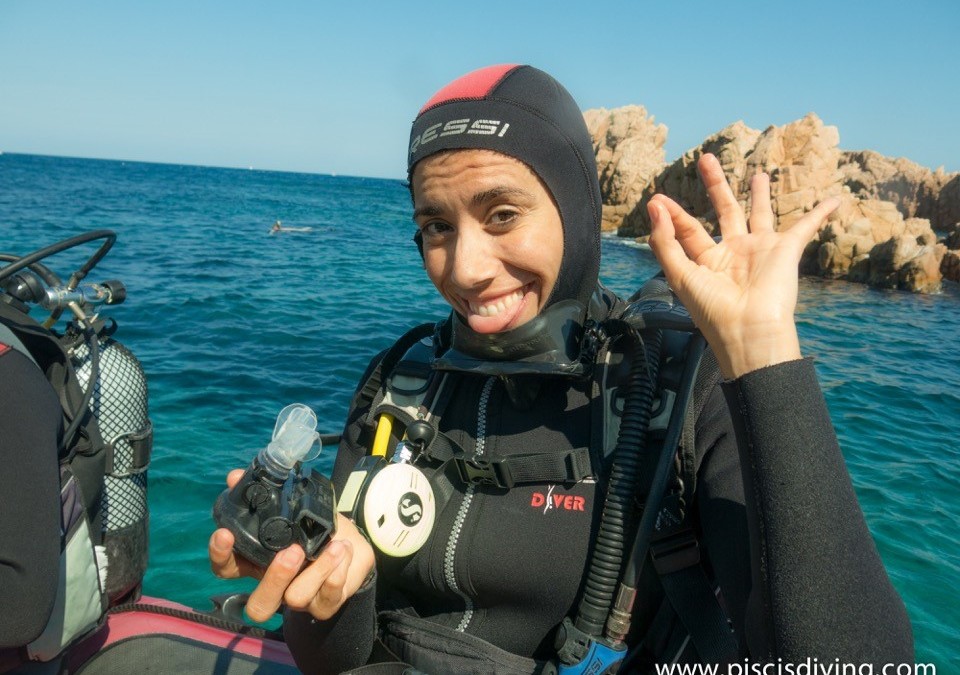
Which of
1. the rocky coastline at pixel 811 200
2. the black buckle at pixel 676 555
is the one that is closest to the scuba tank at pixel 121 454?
the black buckle at pixel 676 555

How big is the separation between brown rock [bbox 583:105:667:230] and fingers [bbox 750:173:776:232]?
3910 cm

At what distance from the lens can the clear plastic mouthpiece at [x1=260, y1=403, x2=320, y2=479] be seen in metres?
1.43

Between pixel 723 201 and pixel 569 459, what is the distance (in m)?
0.77

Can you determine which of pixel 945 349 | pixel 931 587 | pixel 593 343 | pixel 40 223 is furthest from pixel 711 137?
pixel 593 343

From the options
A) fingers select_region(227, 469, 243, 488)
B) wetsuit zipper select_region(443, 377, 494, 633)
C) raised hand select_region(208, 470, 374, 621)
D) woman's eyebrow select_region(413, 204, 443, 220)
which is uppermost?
woman's eyebrow select_region(413, 204, 443, 220)

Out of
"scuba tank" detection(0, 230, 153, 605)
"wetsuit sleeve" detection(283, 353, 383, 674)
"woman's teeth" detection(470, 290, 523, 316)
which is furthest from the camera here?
"scuba tank" detection(0, 230, 153, 605)

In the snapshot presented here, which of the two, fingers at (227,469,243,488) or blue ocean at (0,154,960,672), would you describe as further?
blue ocean at (0,154,960,672)

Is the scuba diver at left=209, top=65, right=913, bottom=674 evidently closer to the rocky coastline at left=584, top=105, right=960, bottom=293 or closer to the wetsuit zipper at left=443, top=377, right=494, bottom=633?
the wetsuit zipper at left=443, top=377, right=494, bottom=633

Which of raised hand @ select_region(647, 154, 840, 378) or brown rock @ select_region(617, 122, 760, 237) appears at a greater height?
brown rock @ select_region(617, 122, 760, 237)

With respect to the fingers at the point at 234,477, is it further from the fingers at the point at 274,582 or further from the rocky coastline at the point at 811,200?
the rocky coastline at the point at 811,200

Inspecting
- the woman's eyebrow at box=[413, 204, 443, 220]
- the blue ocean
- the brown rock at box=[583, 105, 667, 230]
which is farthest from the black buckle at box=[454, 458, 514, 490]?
the brown rock at box=[583, 105, 667, 230]

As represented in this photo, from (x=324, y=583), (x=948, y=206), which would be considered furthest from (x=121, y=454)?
(x=948, y=206)

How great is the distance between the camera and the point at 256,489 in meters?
1.44

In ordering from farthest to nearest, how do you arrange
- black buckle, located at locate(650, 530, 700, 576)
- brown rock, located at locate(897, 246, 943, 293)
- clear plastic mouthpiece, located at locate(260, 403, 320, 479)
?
brown rock, located at locate(897, 246, 943, 293), black buckle, located at locate(650, 530, 700, 576), clear plastic mouthpiece, located at locate(260, 403, 320, 479)
